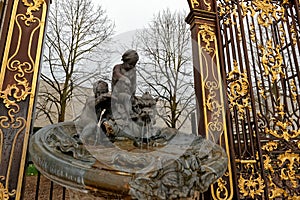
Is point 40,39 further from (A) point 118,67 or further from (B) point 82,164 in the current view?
(B) point 82,164

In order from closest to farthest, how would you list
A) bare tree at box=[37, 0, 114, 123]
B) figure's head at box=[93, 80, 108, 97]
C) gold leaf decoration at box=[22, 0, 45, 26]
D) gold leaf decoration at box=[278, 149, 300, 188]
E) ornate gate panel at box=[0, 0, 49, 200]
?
figure's head at box=[93, 80, 108, 97] < ornate gate panel at box=[0, 0, 49, 200] < gold leaf decoration at box=[22, 0, 45, 26] < gold leaf decoration at box=[278, 149, 300, 188] < bare tree at box=[37, 0, 114, 123]

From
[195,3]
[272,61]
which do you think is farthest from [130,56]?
[272,61]

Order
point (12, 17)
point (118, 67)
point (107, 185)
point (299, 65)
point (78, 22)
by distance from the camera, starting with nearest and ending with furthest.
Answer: point (107, 185) < point (118, 67) < point (12, 17) < point (299, 65) < point (78, 22)

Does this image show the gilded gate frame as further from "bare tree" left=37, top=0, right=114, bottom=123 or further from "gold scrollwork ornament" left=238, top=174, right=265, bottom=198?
"bare tree" left=37, top=0, right=114, bottom=123

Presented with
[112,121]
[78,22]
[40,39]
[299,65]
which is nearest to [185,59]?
[78,22]

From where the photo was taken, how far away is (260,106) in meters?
2.29

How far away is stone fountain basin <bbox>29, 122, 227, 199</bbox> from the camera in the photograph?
91cm

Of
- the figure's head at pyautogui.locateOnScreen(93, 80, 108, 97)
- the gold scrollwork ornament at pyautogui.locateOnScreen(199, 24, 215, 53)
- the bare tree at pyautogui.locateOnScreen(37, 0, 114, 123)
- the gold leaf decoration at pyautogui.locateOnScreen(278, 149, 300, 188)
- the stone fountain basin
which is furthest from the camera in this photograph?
the bare tree at pyautogui.locateOnScreen(37, 0, 114, 123)

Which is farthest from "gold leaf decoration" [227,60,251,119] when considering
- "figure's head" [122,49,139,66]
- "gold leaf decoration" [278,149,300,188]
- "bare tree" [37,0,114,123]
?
"bare tree" [37,0,114,123]

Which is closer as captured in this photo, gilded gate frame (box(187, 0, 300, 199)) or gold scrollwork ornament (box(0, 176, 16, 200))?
gold scrollwork ornament (box(0, 176, 16, 200))

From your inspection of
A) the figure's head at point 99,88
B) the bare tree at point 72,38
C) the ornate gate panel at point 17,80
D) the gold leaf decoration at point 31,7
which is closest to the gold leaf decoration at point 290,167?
the figure's head at point 99,88

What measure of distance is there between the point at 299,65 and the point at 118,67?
6.52 ft

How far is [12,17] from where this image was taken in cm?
187

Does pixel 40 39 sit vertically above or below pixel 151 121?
above
